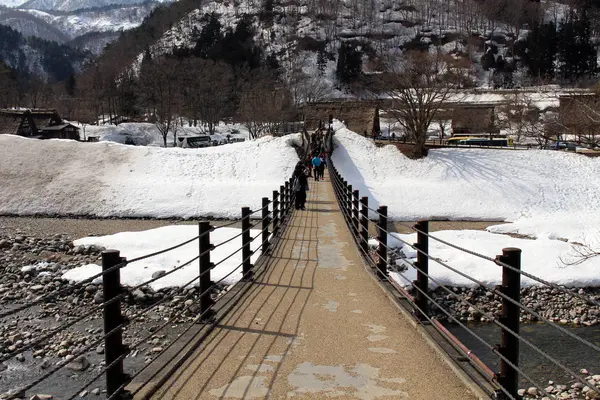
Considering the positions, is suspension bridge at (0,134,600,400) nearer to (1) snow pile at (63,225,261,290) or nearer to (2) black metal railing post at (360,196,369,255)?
(2) black metal railing post at (360,196,369,255)

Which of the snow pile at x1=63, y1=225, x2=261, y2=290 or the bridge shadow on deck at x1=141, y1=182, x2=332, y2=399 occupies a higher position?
the bridge shadow on deck at x1=141, y1=182, x2=332, y2=399

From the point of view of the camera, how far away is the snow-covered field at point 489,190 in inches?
781

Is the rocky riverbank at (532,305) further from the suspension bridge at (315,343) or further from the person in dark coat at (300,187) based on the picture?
the person in dark coat at (300,187)

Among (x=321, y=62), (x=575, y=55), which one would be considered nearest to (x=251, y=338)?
(x=575, y=55)

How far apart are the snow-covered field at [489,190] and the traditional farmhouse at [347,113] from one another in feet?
83.5

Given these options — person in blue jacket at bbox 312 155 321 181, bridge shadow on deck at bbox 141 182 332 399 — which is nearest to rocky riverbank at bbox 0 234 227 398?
bridge shadow on deck at bbox 141 182 332 399

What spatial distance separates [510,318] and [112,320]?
9.55ft

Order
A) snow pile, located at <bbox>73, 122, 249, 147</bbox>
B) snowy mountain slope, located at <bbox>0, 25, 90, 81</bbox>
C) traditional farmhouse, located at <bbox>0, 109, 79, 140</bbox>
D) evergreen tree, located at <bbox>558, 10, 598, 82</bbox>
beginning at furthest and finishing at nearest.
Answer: snowy mountain slope, located at <bbox>0, 25, 90, 81</bbox>, evergreen tree, located at <bbox>558, 10, 598, 82</bbox>, snow pile, located at <bbox>73, 122, 249, 147</bbox>, traditional farmhouse, located at <bbox>0, 109, 79, 140</bbox>

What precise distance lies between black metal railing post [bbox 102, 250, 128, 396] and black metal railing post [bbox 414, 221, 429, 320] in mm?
3221

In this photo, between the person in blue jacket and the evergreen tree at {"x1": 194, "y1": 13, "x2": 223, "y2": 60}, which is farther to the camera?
the evergreen tree at {"x1": 194, "y1": 13, "x2": 223, "y2": 60}

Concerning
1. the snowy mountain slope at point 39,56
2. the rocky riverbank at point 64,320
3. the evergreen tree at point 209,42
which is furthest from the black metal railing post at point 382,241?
the snowy mountain slope at point 39,56

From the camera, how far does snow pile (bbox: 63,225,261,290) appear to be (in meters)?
12.2

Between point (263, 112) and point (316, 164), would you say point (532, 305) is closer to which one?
point (316, 164)

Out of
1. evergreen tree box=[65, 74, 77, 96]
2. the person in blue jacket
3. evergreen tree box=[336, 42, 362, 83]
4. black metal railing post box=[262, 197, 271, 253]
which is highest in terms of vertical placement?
evergreen tree box=[336, 42, 362, 83]
